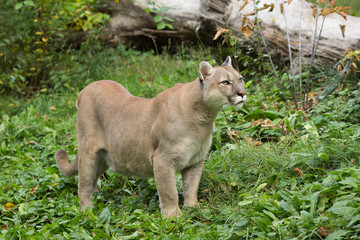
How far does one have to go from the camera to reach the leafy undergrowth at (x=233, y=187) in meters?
4.09

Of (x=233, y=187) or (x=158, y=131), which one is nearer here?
(x=158, y=131)

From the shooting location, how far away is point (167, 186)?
4953mm

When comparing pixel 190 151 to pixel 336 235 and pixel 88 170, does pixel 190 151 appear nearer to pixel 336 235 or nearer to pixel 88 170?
pixel 88 170

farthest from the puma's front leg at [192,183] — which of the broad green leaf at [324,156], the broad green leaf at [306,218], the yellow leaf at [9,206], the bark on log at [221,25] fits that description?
the bark on log at [221,25]

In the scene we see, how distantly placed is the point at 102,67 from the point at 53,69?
3.38 ft

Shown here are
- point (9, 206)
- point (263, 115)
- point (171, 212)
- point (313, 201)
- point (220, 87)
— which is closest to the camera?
point (313, 201)

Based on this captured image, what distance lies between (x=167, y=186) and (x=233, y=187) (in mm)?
762

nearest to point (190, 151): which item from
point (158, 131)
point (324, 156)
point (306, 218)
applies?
point (158, 131)

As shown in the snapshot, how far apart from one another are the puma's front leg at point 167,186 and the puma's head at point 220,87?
2.55 feet

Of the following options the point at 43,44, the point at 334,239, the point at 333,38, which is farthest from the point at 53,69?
the point at 334,239

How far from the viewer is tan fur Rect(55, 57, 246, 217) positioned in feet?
16.1

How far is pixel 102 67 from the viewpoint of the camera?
9.89 meters

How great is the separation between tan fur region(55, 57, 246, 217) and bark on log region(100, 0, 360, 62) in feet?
7.32

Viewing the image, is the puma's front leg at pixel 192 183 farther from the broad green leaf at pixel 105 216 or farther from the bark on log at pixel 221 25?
the bark on log at pixel 221 25
